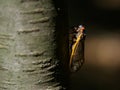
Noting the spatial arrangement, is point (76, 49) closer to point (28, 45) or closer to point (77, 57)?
point (77, 57)

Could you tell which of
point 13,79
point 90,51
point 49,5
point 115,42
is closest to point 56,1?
point 49,5

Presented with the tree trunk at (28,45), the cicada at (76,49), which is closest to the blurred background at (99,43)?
the cicada at (76,49)

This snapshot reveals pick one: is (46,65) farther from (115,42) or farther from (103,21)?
(103,21)

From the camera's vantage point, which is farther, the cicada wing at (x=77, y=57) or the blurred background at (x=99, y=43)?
the blurred background at (x=99, y=43)

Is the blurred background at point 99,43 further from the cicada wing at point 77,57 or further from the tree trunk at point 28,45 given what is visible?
the tree trunk at point 28,45

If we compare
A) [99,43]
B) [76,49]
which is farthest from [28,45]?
[99,43]
